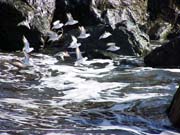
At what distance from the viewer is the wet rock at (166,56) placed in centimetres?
1194

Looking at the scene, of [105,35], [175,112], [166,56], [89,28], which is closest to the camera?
[175,112]

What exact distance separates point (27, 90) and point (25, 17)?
15.2 ft

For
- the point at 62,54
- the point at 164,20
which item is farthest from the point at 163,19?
the point at 62,54

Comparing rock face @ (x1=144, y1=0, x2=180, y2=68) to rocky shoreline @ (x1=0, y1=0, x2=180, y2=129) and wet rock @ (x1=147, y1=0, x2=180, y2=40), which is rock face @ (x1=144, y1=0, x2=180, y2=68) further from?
rocky shoreline @ (x1=0, y1=0, x2=180, y2=129)

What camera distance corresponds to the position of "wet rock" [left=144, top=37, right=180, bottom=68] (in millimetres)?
11938

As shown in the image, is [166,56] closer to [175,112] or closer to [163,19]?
[175,112]

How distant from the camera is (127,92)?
8.88 m

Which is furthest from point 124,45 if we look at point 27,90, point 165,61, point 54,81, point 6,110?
point 6,110

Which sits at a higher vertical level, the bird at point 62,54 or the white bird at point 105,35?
the white bird at point 105,35

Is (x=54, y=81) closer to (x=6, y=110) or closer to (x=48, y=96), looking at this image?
(x=48, y=96)

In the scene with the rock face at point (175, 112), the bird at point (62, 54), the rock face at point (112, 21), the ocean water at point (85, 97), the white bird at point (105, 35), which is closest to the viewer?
the ocean water at point (85, 97)

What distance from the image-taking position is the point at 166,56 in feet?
39.6

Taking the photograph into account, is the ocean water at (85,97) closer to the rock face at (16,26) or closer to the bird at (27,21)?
the bird at (27,21)

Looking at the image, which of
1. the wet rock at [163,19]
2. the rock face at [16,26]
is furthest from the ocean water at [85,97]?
the wet rock at [163,19]
